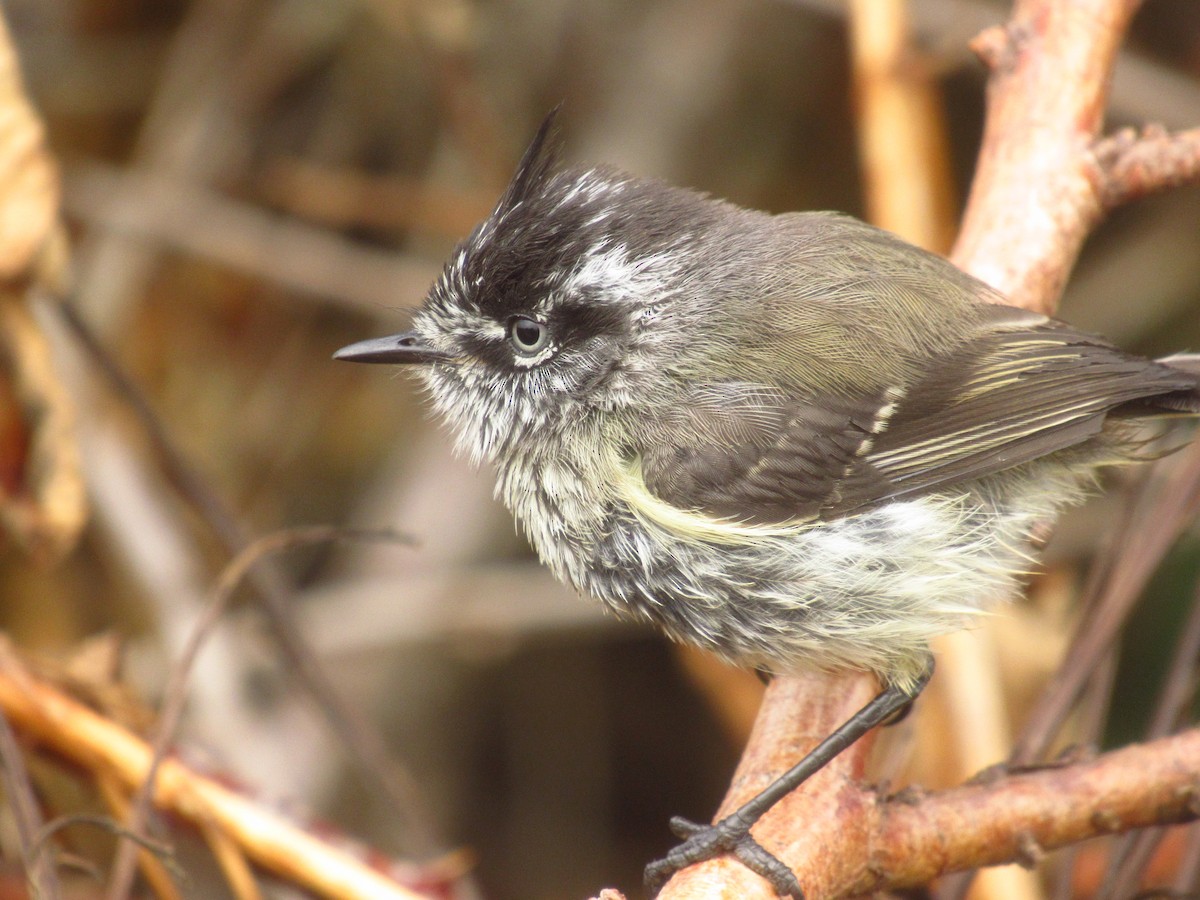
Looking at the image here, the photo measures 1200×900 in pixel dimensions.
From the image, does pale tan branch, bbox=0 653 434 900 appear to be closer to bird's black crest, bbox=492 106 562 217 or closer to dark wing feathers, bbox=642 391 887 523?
dark wing feathers, bbox=642 391 887 523

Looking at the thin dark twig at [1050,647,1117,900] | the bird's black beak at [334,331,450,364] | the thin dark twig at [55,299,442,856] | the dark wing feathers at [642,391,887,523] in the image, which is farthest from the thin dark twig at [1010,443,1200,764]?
the bird's black beak at [334,331,450,364]

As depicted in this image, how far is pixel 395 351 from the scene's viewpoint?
275cm

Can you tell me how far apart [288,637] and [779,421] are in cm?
113

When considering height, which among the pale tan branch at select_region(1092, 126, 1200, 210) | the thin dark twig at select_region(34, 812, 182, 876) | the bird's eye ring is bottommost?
the thin dark twig at select_region(34, 812, 182, 876)

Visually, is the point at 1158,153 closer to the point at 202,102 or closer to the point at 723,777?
the point at 723,777

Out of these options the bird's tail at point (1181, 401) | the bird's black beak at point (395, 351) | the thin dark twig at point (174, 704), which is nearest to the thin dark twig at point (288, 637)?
the thin dark twig at point (174, 704)

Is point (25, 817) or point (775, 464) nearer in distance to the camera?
point (25, 817)

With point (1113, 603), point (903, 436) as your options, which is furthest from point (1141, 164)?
point (1113, 603)

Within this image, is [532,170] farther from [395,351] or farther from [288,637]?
[288,637]

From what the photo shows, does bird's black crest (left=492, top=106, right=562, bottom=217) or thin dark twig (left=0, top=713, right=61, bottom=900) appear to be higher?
bird's black crest (left=492, top=106, right=562, bottom=217)

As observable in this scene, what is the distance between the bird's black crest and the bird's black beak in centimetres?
32

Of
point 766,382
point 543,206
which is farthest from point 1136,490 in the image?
point 543,206

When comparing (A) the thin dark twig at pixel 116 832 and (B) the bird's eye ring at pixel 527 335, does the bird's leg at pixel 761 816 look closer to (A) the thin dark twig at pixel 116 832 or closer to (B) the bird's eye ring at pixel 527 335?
(A) the thin dark twig at pixel 116 832

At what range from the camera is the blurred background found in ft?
14.3
